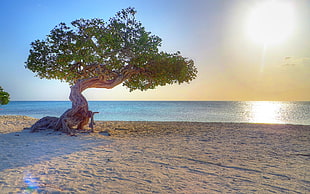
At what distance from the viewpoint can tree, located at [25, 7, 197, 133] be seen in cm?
1268

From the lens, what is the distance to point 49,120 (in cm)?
1422

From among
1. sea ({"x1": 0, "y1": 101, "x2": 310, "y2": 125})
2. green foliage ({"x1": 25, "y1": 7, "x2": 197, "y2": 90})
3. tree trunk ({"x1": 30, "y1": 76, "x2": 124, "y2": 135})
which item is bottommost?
sea ({"x1": 0, "y1": 101, "x2": 310, "y2": 125})

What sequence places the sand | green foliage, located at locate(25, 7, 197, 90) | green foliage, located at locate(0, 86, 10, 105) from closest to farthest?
the sand
green foliage, located at locate(25, 7, 197, 90)
green foliage, located at locate(0, 86, 10, 105)

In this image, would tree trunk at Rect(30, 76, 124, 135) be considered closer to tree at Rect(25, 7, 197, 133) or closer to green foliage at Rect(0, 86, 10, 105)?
tree at Rect(25, 7, 197, 133)

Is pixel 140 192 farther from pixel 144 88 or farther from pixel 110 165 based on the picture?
pixel 144 88

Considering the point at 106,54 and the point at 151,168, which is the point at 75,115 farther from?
the point at 151,168

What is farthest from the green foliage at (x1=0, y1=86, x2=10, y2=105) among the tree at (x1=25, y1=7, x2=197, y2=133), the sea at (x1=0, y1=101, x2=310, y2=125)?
the tree at (x1=25, y1=7, x2=197, y2=133)

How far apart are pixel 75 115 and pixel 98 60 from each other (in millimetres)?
4180

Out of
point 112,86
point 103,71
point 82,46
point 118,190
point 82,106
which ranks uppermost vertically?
point 82,46

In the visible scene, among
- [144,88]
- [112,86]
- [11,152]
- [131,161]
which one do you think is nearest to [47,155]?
[11,152]

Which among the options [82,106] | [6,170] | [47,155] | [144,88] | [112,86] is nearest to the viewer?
[6,170]

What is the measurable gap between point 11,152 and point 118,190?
18.3ft

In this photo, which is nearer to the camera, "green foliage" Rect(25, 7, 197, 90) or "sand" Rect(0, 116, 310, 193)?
"sand" Rect(0, 116, 310, 193)

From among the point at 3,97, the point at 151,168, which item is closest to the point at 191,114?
the point at 3,97
